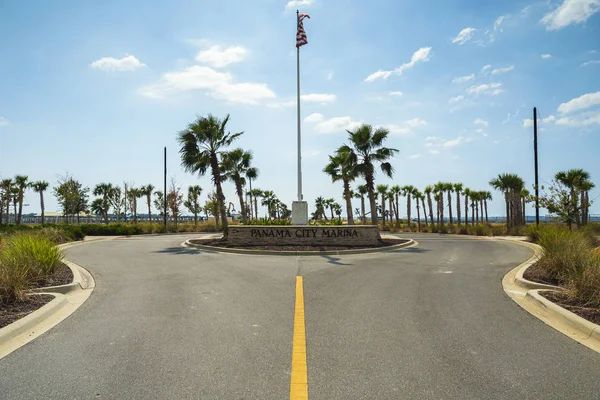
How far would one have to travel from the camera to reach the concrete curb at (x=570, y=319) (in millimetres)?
4824

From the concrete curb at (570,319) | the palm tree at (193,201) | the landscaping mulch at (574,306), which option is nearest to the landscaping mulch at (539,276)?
the landscaping mulch at (574,306)

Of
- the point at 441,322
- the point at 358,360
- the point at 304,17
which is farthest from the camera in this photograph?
the point at 304,17

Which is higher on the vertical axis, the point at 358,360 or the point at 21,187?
the point at 21,187

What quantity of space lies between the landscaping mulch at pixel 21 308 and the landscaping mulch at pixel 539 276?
9.65 meters

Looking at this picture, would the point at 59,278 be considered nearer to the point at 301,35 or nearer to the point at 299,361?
the point at 299,361

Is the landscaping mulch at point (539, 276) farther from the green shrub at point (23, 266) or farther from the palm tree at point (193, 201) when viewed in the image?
the palm tree at point (193, 201)

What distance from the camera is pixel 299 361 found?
160 inches

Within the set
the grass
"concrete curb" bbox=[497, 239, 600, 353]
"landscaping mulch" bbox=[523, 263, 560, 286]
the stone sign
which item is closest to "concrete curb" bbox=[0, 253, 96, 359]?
"concrete curb" bbox=[497, 239, 600, 353]

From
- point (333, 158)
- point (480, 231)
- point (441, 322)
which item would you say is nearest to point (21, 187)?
point (333, 158)

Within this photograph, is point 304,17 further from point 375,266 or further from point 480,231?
point 480,231

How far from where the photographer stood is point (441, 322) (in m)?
5.54

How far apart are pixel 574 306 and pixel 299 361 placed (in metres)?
4.57

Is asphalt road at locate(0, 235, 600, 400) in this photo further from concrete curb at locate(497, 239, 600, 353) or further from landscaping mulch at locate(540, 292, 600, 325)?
landscaping mulch at locate(540, 292, 600, 325)

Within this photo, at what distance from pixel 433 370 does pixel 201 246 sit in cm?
1619
